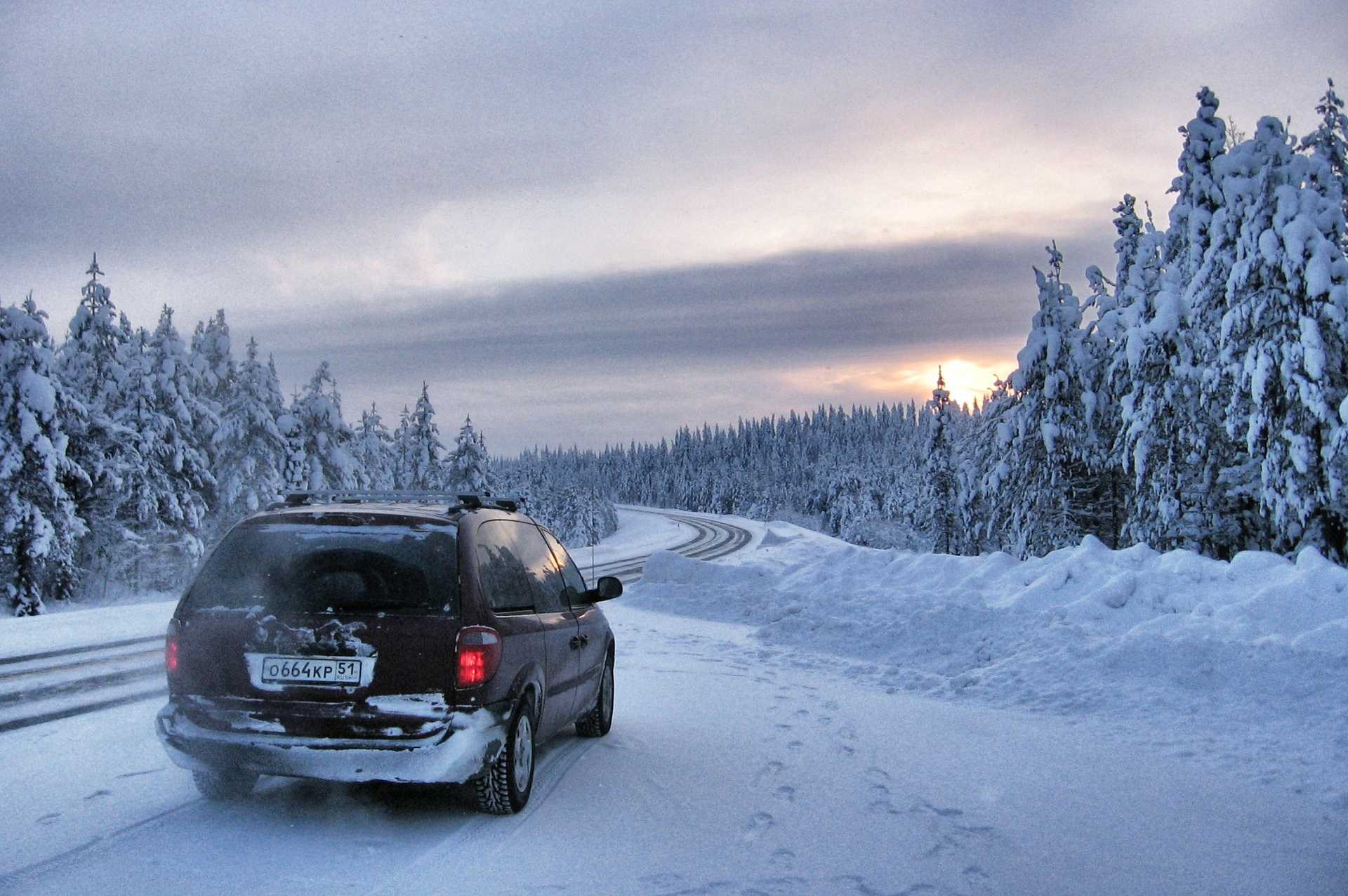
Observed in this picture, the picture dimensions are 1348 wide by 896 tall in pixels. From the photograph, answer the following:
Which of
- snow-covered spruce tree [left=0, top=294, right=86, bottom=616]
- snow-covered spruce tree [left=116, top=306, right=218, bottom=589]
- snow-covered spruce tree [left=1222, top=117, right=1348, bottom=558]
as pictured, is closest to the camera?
snow-covered spruce tree [left=1222, top=117, right=1348, bottom=558]

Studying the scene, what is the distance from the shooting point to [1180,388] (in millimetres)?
25016

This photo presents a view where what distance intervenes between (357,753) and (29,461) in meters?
27.4

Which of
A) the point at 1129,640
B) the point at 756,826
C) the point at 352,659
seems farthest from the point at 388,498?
the point at 1129,640

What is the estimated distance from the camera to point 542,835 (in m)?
4.94

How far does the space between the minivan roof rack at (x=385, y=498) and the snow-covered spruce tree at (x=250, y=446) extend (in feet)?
113

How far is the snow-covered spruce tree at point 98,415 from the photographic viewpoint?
2958 cm

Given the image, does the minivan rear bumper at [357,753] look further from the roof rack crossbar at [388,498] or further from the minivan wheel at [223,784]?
the roof rack crossbar at [388,498]

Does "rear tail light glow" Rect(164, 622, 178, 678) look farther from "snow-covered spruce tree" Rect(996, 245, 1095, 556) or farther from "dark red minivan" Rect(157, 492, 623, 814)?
"snow-covered spruce tree" Rect(996, 245, 1095, 556)

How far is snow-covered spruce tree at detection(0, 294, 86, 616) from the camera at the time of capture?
25.8m

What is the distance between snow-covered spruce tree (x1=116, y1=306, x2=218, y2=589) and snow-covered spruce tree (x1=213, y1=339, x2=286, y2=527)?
1089 mm

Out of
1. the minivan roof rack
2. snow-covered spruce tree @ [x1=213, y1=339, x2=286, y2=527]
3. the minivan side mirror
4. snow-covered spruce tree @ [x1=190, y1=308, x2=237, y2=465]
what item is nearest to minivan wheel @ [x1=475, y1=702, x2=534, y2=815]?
the minivan roof rack

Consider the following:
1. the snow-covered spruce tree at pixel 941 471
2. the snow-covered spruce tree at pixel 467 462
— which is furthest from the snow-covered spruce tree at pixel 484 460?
the snow-covered spruce tree at pixel 941 471

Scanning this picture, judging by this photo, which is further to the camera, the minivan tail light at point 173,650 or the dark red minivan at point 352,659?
the minivan tail light at point 173,650

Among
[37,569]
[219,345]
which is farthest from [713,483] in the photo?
[37,569]
